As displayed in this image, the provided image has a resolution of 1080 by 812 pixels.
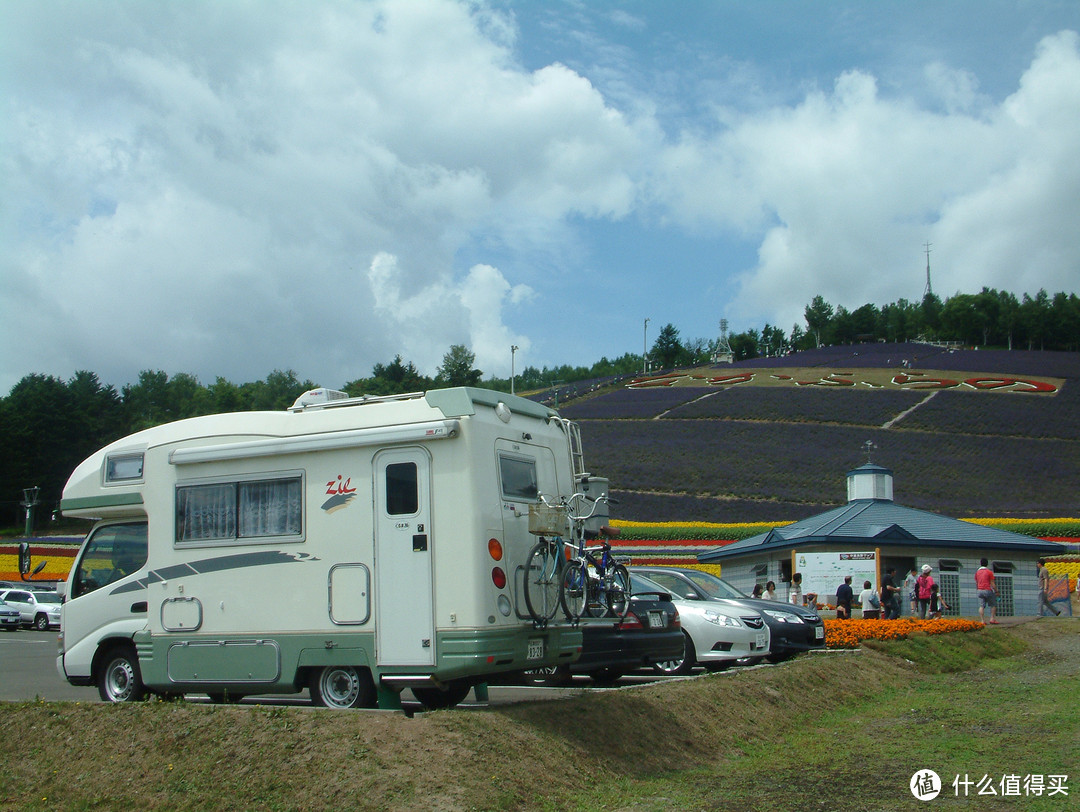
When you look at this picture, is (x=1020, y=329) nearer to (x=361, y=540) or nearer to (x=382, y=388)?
(x=382, y=388)

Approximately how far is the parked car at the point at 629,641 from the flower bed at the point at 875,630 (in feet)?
18.0

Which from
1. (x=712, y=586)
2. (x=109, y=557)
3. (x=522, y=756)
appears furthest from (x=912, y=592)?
(x=109, y=557)

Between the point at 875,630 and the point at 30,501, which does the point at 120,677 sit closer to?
the point at 875,630

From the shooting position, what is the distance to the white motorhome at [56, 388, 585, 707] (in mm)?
8297

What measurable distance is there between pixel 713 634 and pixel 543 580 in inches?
237

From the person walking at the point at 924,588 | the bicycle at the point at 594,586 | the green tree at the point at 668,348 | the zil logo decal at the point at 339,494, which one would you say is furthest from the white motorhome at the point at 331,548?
the green tree at the point at 668,348

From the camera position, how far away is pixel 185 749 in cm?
713

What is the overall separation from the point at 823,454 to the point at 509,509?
48940mm

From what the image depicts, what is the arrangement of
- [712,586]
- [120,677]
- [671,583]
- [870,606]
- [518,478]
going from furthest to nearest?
[870,606] < [712,586] < [671,583] < [120,677] < [518,478]

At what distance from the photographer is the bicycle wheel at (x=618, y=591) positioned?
9.73 metres

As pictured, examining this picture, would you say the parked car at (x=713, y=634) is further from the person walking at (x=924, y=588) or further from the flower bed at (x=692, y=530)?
the flower bed at (x=692, y=530)

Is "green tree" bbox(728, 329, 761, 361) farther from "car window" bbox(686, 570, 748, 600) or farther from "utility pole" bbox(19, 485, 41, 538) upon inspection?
"car window" bbox(686, 570, 748, 600)

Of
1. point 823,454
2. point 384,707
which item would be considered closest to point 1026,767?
point 384,707

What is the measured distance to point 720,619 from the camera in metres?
14.2
